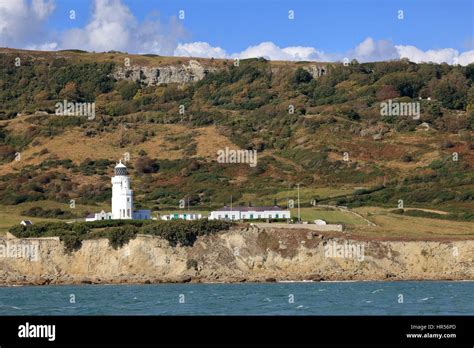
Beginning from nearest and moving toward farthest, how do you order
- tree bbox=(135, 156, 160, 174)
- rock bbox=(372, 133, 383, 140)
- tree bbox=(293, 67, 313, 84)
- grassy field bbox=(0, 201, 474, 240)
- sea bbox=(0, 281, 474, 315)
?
sea bbox=(0, 281, 474, 315) < grassy field bbox=(0, 201, 474, 240) < tree bbox=(135, 156, 160, 174) < rock bbox=(372, 133, 383, 140) < tree bbox=(293, 67, 313, 84)

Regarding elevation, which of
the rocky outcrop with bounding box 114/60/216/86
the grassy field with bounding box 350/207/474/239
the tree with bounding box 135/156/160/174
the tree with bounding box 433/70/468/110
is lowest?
the grassy field with bounding box 350/207/474/239

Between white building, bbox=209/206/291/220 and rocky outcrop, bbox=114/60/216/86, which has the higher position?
rocky outcrop, bbox=114/60/216/86

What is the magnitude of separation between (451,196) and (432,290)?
40478mm

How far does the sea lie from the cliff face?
14.0 ft

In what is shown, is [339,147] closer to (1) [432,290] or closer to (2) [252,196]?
(2) [252,196]

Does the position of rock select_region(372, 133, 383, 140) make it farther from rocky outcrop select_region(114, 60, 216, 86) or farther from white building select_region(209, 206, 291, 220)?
rocky outcrop select_region(114, 60, 216, 86)

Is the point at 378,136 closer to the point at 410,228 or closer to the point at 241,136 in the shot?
the point at 241,136

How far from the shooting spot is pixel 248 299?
51.1 meters

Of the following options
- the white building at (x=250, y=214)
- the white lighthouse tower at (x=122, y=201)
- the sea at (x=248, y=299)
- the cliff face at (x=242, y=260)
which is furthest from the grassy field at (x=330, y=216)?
the sea at (x=248, y=299)

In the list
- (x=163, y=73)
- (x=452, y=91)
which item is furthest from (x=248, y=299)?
(x=163, y=73)

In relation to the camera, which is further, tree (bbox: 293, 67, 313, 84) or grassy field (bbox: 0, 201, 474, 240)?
tree (bbox: 293, 67, 313, 84)

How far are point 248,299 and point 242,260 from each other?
24814 mm

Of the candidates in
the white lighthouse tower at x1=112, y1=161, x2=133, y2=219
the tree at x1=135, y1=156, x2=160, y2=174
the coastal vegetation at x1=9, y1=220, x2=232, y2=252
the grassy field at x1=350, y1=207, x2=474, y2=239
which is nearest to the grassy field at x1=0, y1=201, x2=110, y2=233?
the white lighthouse tower at x1=112, y1=161, x2=133, y2=219

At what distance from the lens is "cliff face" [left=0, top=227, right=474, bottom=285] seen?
7412cm
